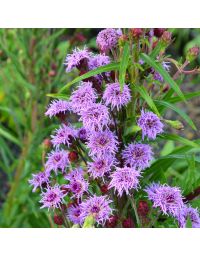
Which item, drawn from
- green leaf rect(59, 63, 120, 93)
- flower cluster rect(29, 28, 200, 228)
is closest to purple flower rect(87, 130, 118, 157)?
flower cluster rect(29, 28, 200, 228)

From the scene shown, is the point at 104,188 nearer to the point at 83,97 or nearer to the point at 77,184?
→ the point at 77,184

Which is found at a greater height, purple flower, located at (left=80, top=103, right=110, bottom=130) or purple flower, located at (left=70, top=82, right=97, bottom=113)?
purple flower, located at (left=70, top=82, right=97, bottom=113)

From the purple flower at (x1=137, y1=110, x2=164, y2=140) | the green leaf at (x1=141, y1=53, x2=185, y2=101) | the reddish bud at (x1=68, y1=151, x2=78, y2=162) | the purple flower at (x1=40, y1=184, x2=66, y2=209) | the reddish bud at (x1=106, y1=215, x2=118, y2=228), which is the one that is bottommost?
the reddish bud at (x1=106, y1=215, x2=118, y2=228)

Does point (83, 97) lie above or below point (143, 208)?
above

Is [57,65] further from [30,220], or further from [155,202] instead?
[155,202]

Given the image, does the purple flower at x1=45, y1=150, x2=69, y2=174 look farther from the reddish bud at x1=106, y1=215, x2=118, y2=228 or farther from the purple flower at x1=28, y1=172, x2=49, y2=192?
the reddish bud at x1=106, y1=215, x2=118, y2=228

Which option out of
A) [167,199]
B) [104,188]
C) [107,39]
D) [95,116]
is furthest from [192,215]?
[107,39]
